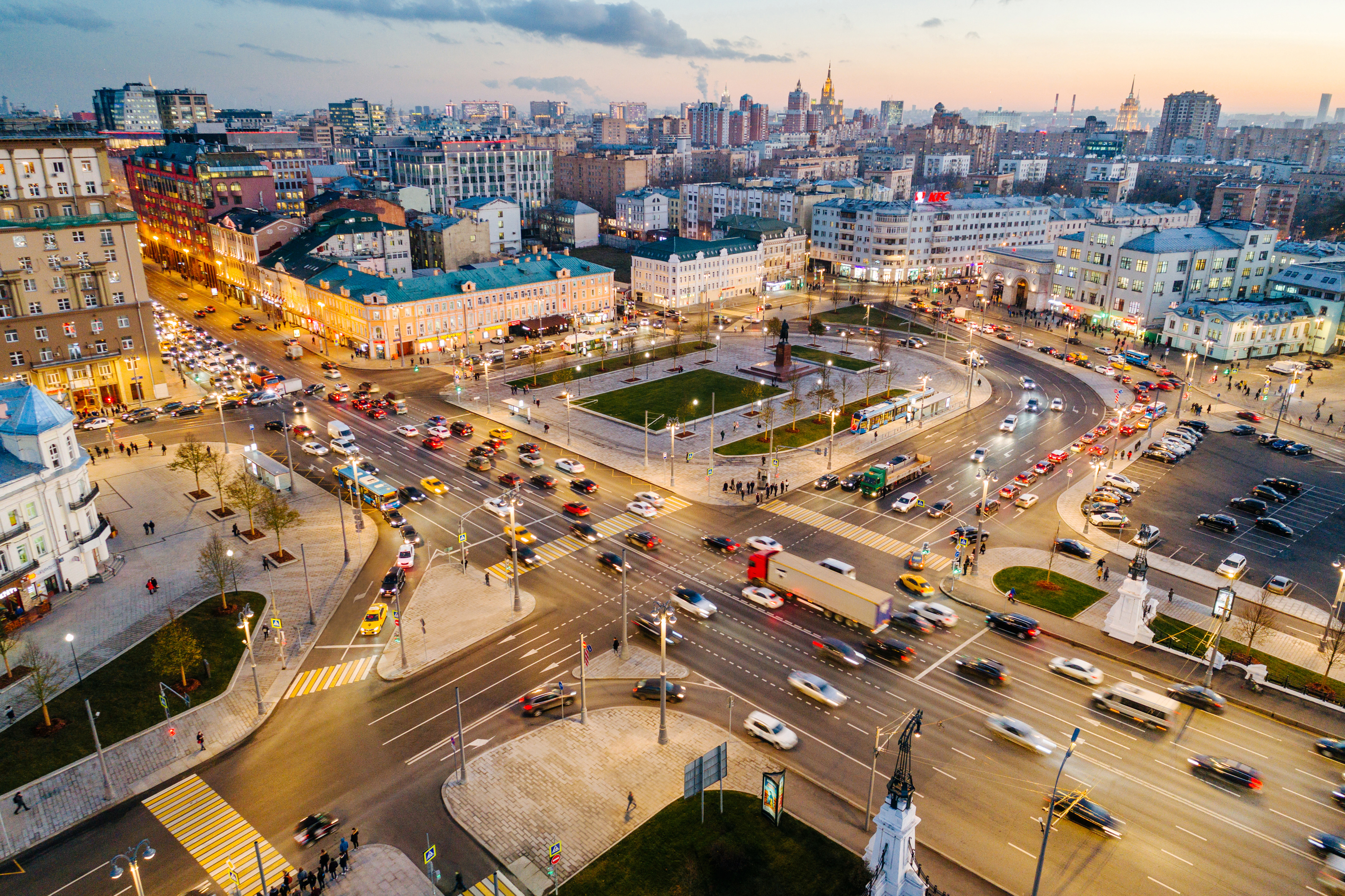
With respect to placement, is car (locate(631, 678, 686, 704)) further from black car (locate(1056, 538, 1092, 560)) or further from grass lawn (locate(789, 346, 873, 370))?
grass lawn (locate(789, 346, 873, 370))

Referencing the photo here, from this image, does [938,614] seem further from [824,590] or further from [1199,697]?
[1199,697]

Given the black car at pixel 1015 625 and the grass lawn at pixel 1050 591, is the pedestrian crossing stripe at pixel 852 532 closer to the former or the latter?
the grass lawn at pixel 1050 591

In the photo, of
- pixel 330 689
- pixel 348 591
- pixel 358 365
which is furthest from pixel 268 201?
pixel 330 689

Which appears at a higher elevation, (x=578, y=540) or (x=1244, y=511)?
(x=1244, y=511)

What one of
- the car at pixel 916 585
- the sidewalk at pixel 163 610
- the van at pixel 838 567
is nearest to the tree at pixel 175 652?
the sidewalk at pixel 163 610

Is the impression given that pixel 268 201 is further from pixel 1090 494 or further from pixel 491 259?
pixel 1090 494

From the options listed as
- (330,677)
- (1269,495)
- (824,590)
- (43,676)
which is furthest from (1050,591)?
(43,676)
